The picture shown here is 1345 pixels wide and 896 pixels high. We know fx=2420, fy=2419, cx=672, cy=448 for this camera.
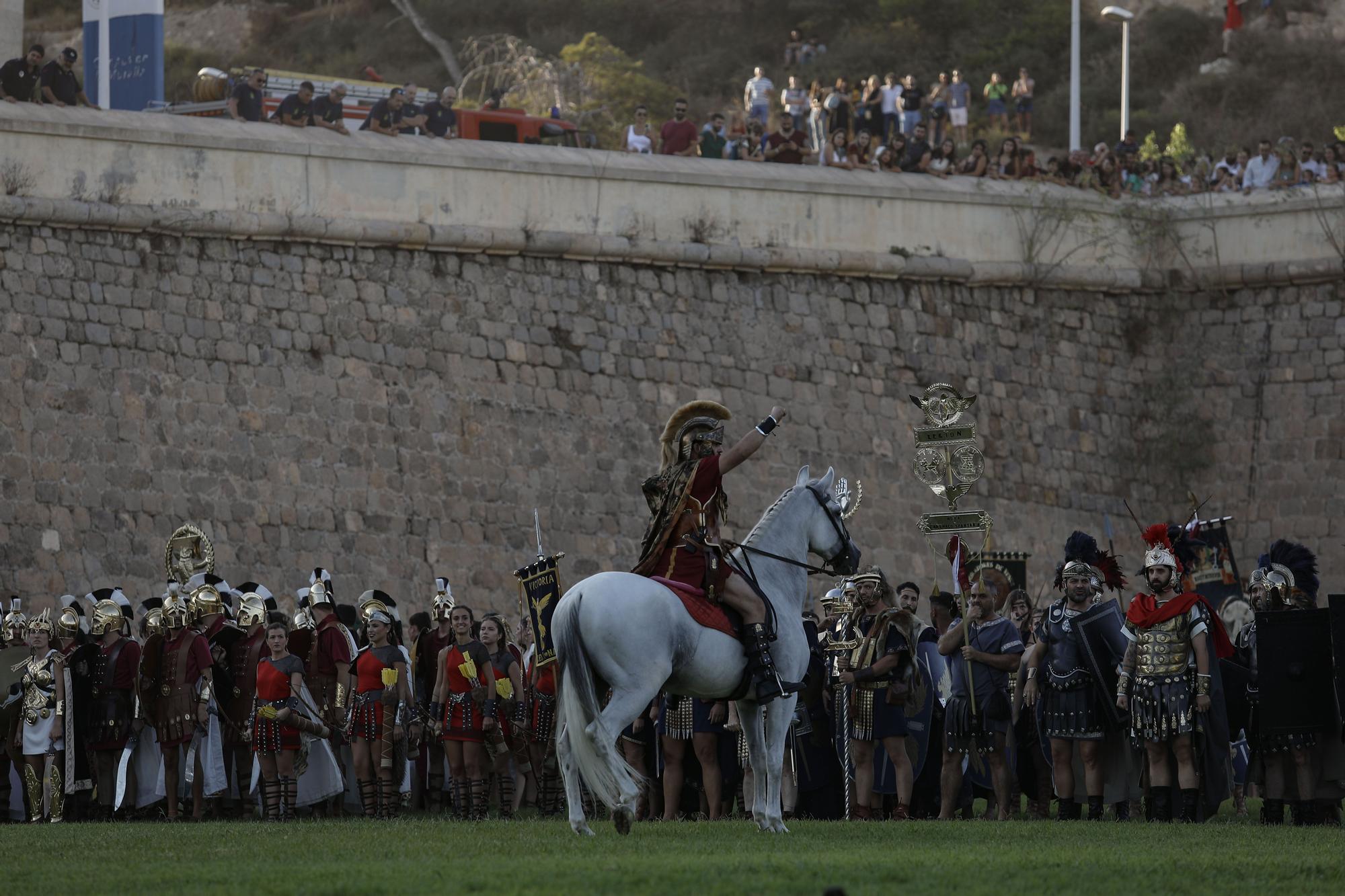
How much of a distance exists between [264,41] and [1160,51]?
19873 mm

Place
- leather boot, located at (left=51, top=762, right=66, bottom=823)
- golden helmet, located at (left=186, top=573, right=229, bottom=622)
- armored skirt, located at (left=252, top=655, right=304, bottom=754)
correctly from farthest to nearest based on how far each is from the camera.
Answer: golden helmet, located at (left=186, top=573, right=229, bottom=622), leather boot, located at (left=51, top=762, right=66, bottom=823), armored skirt, located at (left=252, top=655, right=304, bottom=754)

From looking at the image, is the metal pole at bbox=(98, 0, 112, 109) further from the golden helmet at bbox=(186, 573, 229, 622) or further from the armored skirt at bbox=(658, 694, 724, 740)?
the armored skirt at bbox=(658, 694, 724, 740)

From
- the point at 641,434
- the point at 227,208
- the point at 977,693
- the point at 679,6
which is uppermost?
the point at 679,6

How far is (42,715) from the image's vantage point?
53.1 feet

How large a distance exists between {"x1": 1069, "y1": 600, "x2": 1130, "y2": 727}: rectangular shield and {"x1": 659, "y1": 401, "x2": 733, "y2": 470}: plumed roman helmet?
114 inches

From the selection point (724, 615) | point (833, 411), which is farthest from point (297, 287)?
point (724, 615)

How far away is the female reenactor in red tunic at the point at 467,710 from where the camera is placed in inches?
603

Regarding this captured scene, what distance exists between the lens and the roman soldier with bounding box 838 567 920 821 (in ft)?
46.7

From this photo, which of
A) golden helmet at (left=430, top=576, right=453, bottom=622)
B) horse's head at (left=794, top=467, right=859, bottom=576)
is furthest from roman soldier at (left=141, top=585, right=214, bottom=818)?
horse's head at (left=794, top=467, right=859, bottom=576)

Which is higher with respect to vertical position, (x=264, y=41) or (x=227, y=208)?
(x=264, y=41)

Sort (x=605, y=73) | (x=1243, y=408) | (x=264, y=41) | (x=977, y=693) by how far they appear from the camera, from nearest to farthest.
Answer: (x=977, y=693) < (x=1243, y=408) < (x=605, y=73) < (x=264, y=41)

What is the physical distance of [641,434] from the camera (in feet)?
87.1

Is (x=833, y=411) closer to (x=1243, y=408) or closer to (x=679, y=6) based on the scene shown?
(x=1243, y=408)

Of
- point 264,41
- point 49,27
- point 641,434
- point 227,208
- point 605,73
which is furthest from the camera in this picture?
point 264,41
